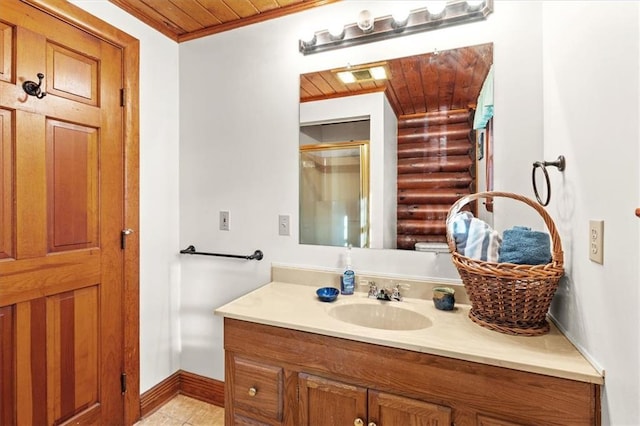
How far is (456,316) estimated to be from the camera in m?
1.28

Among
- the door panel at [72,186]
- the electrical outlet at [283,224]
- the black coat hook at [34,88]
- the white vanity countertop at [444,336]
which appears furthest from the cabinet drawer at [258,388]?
the black coat hook at [34,88]

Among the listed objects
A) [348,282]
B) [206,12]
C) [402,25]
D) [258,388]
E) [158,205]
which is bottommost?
[258,388]

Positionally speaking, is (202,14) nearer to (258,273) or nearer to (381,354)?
(258,273)

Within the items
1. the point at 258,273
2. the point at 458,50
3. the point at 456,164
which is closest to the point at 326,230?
the point at 258,273

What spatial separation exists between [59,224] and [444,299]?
1.73 m

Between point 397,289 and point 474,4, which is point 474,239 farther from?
point 474,4

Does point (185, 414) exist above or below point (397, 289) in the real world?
below

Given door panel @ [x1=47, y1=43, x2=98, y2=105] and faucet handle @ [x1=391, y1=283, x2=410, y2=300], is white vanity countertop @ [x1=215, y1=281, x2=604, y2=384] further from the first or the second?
door panel @ [x1=47, y1=43, x2=98, y2=105]

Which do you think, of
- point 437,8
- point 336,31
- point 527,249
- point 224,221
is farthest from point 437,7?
point 224,221

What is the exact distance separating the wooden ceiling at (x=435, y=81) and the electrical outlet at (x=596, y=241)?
2.56ft

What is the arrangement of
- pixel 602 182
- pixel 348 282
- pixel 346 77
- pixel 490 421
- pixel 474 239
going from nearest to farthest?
1. pixel 602 182
2. pixel 490 421
3. pixel 474 239
4. pixel 348 282
5. pixel 346 77

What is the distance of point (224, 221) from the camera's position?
1.96 meters

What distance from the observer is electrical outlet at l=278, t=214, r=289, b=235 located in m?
1.80

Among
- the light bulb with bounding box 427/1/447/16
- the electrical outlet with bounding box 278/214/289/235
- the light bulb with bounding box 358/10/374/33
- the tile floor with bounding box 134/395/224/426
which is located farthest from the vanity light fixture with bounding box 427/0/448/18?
the tile floor with bounding box 134/395/224/426
